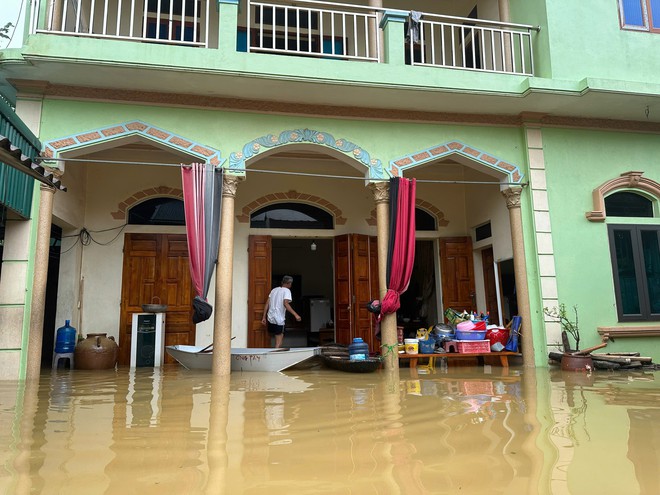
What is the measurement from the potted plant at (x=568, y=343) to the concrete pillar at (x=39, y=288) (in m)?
6.77

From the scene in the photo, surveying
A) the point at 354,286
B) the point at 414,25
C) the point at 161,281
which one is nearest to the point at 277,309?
the point at 354,286

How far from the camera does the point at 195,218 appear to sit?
6660 mm

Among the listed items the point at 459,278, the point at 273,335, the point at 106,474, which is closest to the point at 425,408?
the point at 106,474

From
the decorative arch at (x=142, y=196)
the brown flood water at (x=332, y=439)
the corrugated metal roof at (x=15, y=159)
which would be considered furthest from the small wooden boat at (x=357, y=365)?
the decorative arch at (x=142, y=196)

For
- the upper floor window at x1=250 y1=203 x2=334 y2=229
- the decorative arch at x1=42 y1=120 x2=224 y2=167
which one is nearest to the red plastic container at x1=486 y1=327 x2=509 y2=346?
the upper floor window at x1=250 y1=203 x2=334 y2=229

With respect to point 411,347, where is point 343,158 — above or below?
above

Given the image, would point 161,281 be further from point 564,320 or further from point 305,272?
point 564,320

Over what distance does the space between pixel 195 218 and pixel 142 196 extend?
111 inches

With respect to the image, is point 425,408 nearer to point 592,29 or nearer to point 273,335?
point 273,335

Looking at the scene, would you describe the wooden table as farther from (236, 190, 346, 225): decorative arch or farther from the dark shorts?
(236, 190, 346, 225): decorative arch

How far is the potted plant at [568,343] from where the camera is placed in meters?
6.89

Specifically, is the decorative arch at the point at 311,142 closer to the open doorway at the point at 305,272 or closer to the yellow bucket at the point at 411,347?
the yellow bucket at the point at 411,347

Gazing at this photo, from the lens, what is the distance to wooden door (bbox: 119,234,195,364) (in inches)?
341

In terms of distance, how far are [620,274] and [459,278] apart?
2728mm
